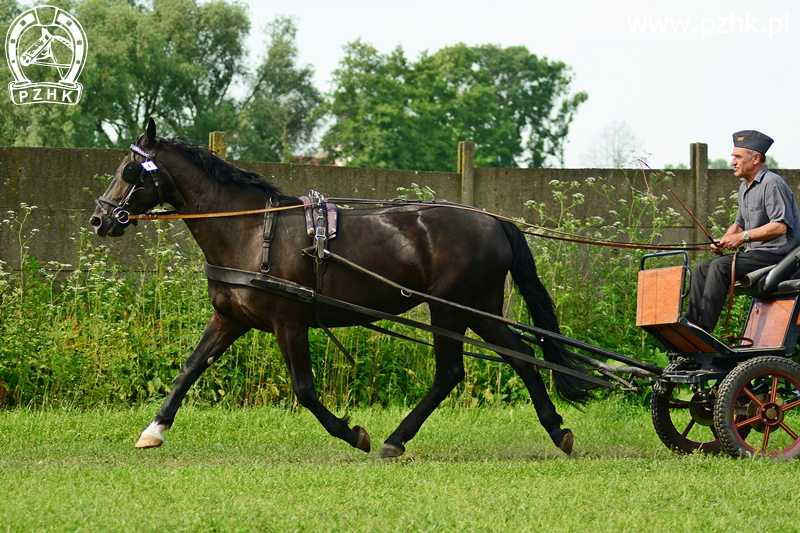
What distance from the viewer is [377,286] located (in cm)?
688

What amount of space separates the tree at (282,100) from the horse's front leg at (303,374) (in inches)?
1759

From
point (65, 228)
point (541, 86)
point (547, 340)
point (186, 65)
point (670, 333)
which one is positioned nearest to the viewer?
point (670, 333)

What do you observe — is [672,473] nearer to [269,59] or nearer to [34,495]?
[34,495]

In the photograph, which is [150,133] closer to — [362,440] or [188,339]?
[362,440]

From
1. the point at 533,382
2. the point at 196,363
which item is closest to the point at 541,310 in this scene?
the point at 533,382

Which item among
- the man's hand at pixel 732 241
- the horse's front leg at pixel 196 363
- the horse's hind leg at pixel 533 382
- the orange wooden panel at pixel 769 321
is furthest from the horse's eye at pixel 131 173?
the orange wooden panel at pixel 769 321

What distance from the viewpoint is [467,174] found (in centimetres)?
1103

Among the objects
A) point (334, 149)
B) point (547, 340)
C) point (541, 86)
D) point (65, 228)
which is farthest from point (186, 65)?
point (547, 340)

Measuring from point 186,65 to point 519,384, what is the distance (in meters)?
39.6

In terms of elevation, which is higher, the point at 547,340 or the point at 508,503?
the point at 547,340

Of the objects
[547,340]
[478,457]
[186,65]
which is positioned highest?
[186,65]

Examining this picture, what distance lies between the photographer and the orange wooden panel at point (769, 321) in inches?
263

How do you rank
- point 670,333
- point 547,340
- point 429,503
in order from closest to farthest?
1. point 429,503
2. point 670,333
3. point 547,340

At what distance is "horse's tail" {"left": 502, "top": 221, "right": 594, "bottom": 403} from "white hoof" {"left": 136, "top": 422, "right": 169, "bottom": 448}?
2772 millimetres
